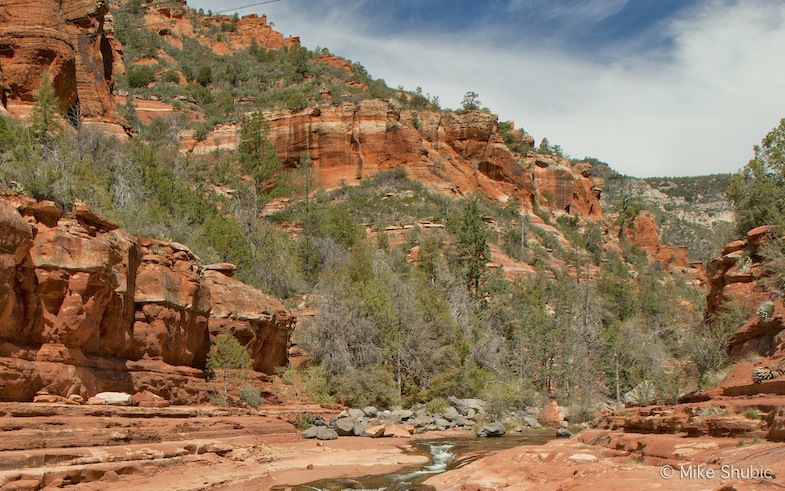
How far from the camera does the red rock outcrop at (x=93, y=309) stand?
12422 millimetres

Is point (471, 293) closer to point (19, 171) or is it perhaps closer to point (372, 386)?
point (372, 386)

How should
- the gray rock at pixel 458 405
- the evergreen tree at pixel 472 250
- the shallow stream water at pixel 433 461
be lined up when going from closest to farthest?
1. the shallow stream water at pixel 433 461
2. the gray rock at pixel 458 405
3. the evergreen tree at pixel 472 250

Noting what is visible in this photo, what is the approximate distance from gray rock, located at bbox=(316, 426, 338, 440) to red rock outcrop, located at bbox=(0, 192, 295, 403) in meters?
3.64

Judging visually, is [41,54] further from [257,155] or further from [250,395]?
[257,155]

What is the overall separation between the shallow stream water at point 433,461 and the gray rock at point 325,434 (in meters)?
2.45

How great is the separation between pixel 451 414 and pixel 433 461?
999 centimetres

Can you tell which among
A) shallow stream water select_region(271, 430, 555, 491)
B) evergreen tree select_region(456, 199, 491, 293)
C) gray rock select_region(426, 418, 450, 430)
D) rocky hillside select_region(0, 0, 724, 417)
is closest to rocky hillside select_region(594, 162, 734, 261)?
rocky hillside select_region(0, 0, 724, 417)

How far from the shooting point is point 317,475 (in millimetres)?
13984

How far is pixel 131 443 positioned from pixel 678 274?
226ft

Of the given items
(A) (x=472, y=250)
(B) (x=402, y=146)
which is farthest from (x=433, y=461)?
(B) (x=402, y=146)

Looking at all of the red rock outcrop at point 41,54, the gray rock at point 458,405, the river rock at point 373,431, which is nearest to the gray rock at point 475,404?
the gray rock at point 458,405

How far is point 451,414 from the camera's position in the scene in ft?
86.0

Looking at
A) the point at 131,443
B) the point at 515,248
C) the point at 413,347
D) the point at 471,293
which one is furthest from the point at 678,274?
the point at 131,443

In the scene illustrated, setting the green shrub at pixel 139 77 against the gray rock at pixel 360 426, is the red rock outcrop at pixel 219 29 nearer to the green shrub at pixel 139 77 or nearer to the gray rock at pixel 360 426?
the green shrub at pixel 139 77
